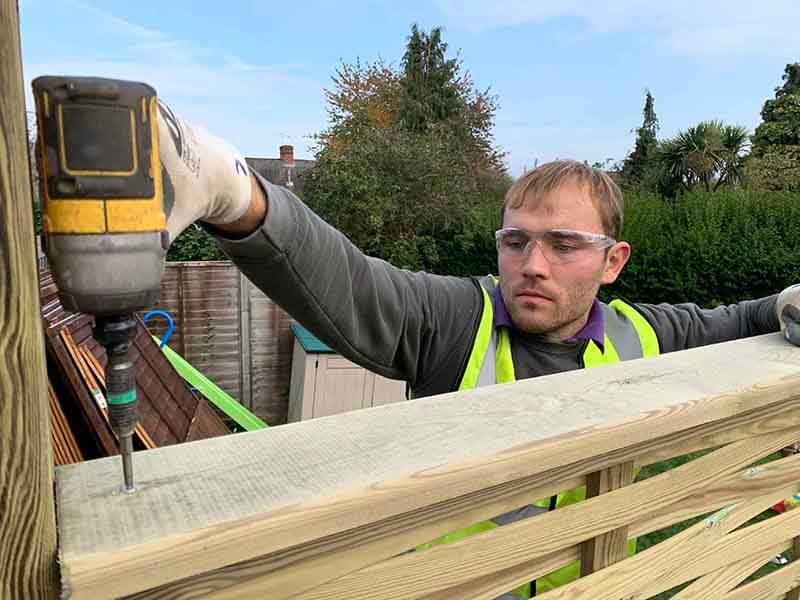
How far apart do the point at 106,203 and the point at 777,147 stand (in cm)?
2024

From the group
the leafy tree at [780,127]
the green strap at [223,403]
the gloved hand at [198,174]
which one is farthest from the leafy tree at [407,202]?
the leafy tree at [780,127]

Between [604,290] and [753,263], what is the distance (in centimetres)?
161

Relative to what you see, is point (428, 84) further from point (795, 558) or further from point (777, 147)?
point (795, 558)

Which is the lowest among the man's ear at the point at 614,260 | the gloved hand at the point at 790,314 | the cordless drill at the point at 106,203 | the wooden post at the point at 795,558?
the wooden post at the point at 795,558

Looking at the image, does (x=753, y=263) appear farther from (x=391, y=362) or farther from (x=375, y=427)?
(x=375, y=427)

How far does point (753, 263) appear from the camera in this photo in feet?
22.6

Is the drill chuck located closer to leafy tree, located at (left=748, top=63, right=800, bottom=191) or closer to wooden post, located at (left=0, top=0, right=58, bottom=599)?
wooden post, located at (left=0, top=0, right=58, bottom=599)

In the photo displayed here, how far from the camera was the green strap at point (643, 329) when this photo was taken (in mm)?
1867

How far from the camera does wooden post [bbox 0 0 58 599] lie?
552 millimetres

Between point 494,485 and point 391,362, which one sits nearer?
point 494,485

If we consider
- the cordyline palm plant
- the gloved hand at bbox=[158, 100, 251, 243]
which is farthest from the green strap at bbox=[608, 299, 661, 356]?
the cordyline palm plant

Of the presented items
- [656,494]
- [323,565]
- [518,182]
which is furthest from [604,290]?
[323,565]

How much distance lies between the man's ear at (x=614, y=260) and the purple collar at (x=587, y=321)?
86 mm

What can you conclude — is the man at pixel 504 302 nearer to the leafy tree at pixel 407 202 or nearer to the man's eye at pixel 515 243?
the man's eye at pixel 515 243
